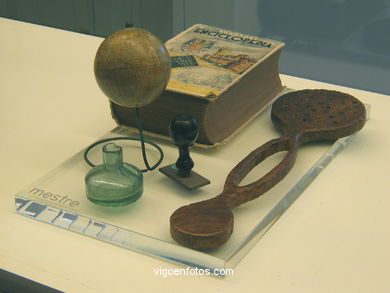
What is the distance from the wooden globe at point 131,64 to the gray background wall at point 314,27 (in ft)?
4.13

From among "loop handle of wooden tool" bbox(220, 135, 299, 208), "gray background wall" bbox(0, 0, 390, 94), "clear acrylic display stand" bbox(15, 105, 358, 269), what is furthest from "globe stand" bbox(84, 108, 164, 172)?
"gray background wall" bbox(0, 0, 390, 94)

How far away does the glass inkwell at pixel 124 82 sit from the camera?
978 millimetres

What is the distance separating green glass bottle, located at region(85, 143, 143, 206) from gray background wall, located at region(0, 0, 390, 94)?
127 cm

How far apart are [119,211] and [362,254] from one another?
1.00 ft

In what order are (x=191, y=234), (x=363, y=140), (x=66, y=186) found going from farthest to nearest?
(x=363, y=140) < (x=66, y=186) < (x=191, y=234)

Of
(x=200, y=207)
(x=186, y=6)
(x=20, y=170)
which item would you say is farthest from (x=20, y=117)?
(x=186, y=6)

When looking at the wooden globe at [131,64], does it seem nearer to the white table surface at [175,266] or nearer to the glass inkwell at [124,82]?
the glass inkwell at [124,82]

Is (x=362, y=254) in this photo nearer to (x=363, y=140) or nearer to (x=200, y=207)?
(x=200, y=207)

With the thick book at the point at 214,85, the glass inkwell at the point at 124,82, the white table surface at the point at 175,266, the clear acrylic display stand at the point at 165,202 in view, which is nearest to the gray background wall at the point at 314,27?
the white table surface at the point at 175,266

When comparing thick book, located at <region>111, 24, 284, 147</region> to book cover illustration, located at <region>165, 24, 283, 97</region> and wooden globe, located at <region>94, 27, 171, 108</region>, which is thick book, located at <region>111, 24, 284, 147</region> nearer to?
Answer: book cover illustration, located at <region>165, 24, 283, 97</region>

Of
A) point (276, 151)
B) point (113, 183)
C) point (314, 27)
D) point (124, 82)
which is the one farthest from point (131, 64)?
point (314, 27)

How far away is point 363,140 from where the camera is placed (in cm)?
127

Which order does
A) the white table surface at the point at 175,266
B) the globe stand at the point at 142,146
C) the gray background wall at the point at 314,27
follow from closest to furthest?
the white table surface at the point at 175,266, the globe stand at the point at 142,146, the gray background wall at the point at 314,27

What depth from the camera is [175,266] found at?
3.16 feet
